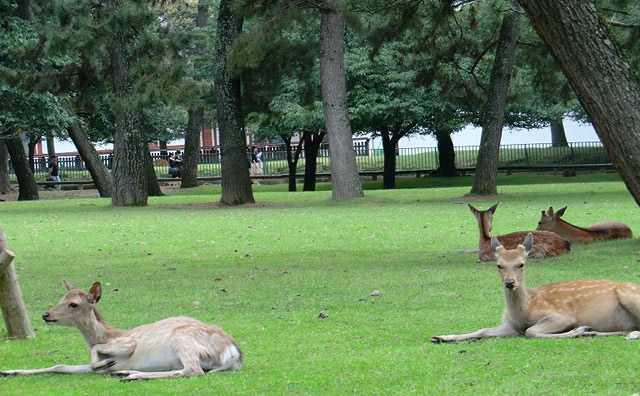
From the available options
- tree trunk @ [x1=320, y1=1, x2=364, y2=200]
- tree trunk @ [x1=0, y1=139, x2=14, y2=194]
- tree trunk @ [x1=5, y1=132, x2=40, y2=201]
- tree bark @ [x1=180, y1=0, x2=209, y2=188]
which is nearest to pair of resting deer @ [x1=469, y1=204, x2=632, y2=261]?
tree trunk @ [x1=320, y1=1, x2=364, y2=200]

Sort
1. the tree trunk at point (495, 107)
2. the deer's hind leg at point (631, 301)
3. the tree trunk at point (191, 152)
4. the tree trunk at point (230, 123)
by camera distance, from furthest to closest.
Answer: the tree trunk at point (191, 152), the tree trunk at point (230, 123), the tree trunk at point (495, 107), the deer's hind leg at point (631, 301)

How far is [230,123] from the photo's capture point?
28.9m

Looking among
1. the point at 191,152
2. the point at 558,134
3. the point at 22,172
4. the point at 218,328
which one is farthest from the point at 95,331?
the point at 558,134

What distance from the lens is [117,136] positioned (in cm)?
2981

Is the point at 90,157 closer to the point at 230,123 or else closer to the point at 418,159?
the point at 230,123

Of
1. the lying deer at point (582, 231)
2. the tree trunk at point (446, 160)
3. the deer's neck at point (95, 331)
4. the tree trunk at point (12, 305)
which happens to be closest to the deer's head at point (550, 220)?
the lying deer at point (582, 231)

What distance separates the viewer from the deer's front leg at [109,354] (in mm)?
6965

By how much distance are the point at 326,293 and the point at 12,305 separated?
Result: 3.67 metres

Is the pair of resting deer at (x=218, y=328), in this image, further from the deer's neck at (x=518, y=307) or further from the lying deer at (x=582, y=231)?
the lying deer at (x=582, y=231)

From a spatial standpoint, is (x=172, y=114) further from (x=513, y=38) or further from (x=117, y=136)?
(x=513, y=38)

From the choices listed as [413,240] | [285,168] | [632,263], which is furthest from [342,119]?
[285,168]

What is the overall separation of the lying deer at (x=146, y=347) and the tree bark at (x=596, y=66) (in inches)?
202

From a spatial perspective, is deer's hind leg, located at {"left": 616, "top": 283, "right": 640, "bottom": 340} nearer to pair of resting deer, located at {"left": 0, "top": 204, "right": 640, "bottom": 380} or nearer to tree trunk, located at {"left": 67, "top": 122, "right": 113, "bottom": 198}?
pair of resting deer, located at {"left": 0, "top": 204, "right": 640, "bottom": 380}

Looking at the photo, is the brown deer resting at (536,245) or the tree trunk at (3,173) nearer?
the brown deer resting at (536,245)
